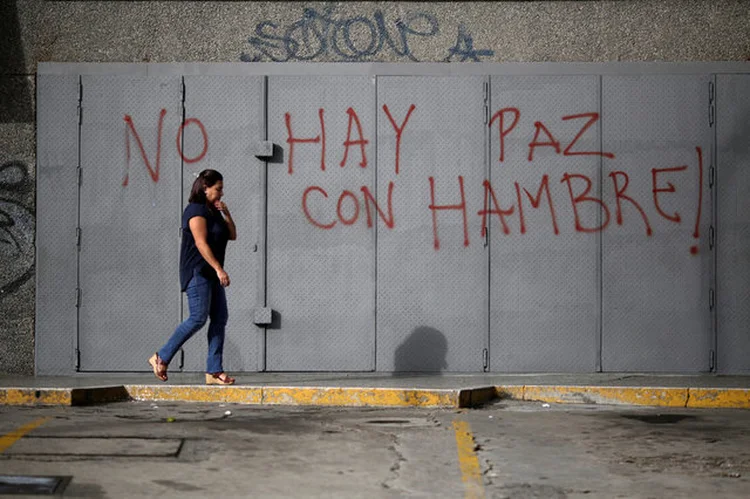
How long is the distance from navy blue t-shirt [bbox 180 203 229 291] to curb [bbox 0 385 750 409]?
858 mm

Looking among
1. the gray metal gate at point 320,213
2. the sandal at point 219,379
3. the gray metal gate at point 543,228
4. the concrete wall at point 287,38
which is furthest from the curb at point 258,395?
the concrete wall at point 287,38

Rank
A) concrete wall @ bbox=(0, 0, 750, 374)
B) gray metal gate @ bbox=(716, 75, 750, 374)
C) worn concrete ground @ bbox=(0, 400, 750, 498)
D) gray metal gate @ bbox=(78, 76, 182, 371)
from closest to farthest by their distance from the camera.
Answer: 1. worn concrete ground @ bbox=(0, 400, 750, 498)
2. gray metal gate @ bbox=(716, 75, 750, 374)
3. gray metal gate @ bbox=(78, 76, 182, 371)
4. concrete wall @ bbox=(0, 0, 750, 374)

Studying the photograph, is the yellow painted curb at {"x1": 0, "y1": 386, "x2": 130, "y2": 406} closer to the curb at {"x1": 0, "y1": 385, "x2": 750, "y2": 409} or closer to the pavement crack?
the curb at {"x1": 0, "y1": 385, "x2": 750, "y2": 409}

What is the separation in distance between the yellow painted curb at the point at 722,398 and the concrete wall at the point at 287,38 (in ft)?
10.9

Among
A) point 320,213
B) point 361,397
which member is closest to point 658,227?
point 320,213

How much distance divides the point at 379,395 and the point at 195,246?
1.78 meters

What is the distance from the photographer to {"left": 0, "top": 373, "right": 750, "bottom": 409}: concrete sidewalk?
10.4 metres

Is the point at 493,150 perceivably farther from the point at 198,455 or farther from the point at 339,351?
the point at 198,455

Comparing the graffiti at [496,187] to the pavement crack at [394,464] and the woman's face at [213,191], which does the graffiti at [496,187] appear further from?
the pavement crack at [394,464]

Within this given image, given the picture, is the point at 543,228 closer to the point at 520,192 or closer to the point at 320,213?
the point at 520,192

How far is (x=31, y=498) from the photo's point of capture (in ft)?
20.7

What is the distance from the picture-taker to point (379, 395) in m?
10.5

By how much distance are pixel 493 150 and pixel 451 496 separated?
6.14 m

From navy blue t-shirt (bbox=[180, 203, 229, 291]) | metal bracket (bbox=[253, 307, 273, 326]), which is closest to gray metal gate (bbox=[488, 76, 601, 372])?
metal bracket (bbox=[253, 307, 273, 326])
